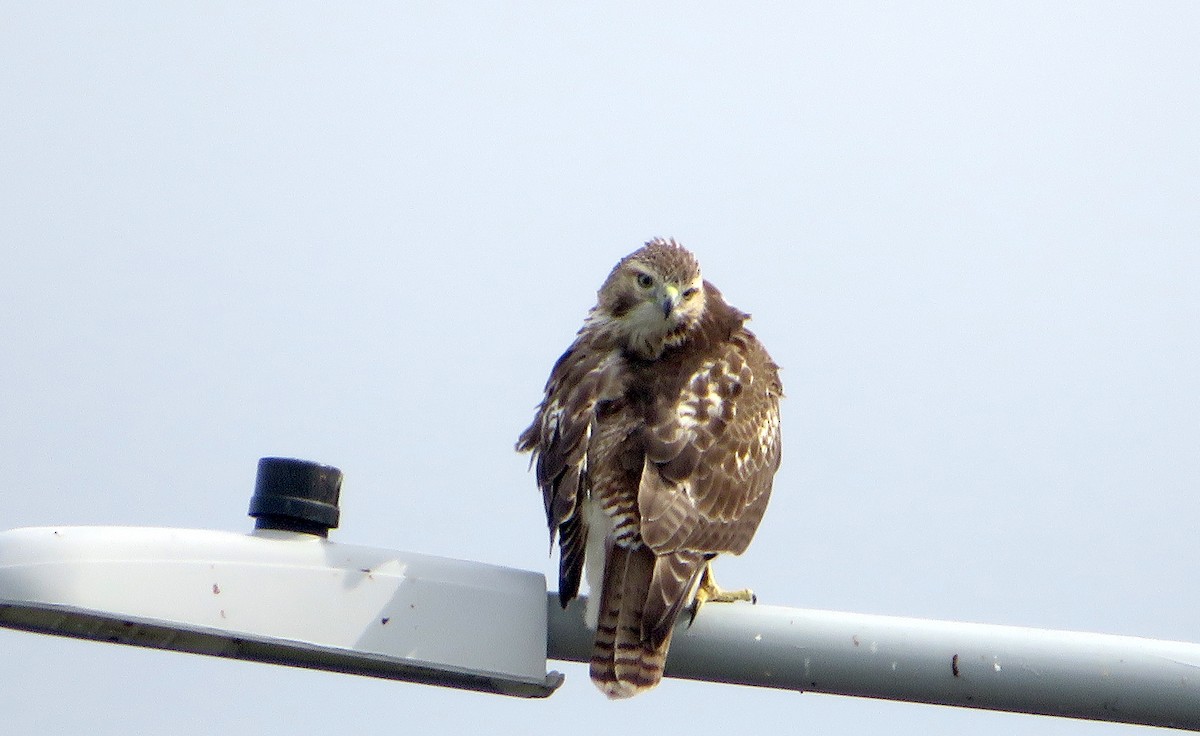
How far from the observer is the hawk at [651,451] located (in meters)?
4.95

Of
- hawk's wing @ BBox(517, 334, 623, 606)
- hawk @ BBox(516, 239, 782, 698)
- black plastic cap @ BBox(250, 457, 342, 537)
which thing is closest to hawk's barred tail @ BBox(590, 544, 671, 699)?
hawk @ BBox(516, 239, 782, 698)

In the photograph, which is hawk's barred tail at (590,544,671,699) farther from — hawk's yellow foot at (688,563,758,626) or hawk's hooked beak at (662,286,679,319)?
hawk's hooked beak at (662,286,679,319)

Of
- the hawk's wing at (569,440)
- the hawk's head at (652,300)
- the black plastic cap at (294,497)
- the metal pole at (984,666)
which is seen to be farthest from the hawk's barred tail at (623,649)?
the hawk's head at (652,300)

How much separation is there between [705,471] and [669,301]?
133cm

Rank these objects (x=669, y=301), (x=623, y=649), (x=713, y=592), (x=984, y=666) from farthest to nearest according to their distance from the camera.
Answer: (x=669, y=301) < (x=713, y=592) < (x=623, y=649) < (x=984, y=666)

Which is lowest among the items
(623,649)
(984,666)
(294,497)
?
(623,649)

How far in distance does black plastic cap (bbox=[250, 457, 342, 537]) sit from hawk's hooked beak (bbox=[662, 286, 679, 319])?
3.29m

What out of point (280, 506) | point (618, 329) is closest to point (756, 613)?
point (280, 506)

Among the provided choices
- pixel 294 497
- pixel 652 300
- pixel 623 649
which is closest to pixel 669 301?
pixel 652 300

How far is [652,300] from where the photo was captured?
23.2 ft

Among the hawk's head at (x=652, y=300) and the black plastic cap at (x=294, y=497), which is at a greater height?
the hawk's head at (x=652, y=300)

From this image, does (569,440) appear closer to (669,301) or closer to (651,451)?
(651,451)

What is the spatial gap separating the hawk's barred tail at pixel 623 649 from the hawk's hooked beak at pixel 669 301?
83.7 inches

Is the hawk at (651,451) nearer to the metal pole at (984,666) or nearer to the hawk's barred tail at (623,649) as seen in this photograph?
the hawk's barred tail at (623,649)
